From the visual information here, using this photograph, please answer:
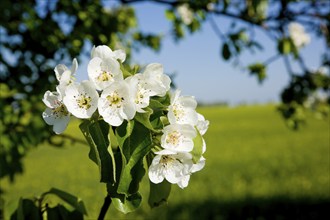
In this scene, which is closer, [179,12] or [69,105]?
[69,105]

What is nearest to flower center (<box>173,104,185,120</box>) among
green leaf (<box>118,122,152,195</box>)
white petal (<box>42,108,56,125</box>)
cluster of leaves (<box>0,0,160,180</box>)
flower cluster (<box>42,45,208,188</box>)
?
flower cluster (<box>42,45,208,188</box>)

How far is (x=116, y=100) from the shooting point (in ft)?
3.68

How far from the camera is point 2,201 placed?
74.2 inches

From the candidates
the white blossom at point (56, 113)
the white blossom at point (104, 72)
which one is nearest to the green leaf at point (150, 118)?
the white blossom at point (104, 72)

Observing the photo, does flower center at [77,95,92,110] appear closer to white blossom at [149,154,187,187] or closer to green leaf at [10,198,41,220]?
white blossom at [149,154,187,187]

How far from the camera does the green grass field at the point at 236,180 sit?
8461 mm

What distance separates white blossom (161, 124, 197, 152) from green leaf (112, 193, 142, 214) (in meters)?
0.16

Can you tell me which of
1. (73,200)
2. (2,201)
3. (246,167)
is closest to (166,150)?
(73,200)

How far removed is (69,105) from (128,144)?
17 cm

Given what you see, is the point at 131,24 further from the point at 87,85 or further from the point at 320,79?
the point at 87,85

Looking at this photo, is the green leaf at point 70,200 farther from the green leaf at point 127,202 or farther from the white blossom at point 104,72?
the white blossom at point 104,72

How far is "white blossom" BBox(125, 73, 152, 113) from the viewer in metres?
1.16

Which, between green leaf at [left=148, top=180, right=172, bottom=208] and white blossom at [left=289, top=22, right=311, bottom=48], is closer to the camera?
green leaf at [left=148, top=180, right=172, bottom=208]

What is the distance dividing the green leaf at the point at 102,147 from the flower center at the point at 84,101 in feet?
0.15
